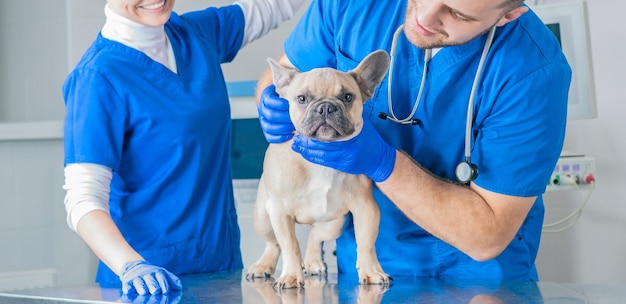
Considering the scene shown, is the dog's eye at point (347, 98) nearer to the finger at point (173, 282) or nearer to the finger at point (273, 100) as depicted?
the finger at point (273, 100)

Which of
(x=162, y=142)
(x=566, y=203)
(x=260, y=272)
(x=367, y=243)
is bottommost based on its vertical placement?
(x=566, y=203)

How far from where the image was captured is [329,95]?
4.39 ft

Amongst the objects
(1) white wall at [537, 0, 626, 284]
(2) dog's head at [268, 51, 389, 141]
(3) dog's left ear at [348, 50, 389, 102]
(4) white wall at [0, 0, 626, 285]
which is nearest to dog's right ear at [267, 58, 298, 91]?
(2) dog's head at [268, 51, 389, 141]

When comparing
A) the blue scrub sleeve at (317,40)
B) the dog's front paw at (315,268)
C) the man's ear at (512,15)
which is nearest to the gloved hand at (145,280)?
the dog's front paw at (315,268)

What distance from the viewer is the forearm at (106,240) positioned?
4.68 ft

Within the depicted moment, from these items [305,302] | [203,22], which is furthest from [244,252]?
[305,302]

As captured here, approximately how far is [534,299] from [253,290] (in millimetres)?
480

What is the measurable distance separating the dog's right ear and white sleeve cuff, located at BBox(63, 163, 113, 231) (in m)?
0.39

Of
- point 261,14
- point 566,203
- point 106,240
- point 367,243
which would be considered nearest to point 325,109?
point 367,243

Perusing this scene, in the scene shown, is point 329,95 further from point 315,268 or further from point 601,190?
point 601,190

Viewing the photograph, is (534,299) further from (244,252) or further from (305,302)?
(244,252)

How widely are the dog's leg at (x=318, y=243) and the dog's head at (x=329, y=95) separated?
0.86 ft

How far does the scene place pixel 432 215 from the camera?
1.43m

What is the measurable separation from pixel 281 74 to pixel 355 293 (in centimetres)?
42
